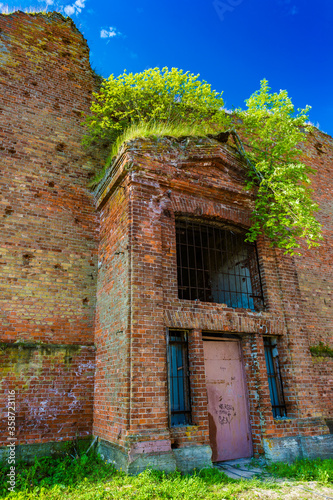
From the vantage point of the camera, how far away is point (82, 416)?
20.3 feet

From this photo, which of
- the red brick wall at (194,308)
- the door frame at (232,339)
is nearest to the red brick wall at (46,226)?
the red brick wall at (194,308)

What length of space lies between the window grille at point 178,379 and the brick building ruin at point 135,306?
25 mm

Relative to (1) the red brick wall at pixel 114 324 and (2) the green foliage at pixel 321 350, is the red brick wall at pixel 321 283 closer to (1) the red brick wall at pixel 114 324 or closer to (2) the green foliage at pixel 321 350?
(2) the green foliage at pixel 321 350

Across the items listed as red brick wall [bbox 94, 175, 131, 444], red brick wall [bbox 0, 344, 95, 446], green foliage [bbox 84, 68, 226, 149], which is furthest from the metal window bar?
green foliage [bbox 84, 68, 226, 149]

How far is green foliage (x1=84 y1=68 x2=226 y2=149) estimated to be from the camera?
8336 mm

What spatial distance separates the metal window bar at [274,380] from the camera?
6520 mm

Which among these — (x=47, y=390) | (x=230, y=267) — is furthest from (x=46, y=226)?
(x=230, y=267)

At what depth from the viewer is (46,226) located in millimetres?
7023

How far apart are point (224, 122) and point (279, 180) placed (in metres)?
3.86

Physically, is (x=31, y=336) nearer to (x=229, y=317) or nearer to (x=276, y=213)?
(x=229, y=317)

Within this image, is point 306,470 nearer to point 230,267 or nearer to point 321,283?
point 230,267

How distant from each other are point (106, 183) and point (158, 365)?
160 inches

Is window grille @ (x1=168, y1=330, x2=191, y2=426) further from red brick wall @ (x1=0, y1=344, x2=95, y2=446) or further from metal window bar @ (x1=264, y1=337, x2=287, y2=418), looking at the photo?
metal window bar @ (x1=264, y1=337, x2=287, y2=418)

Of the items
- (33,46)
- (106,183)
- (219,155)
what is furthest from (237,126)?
(33,46)
